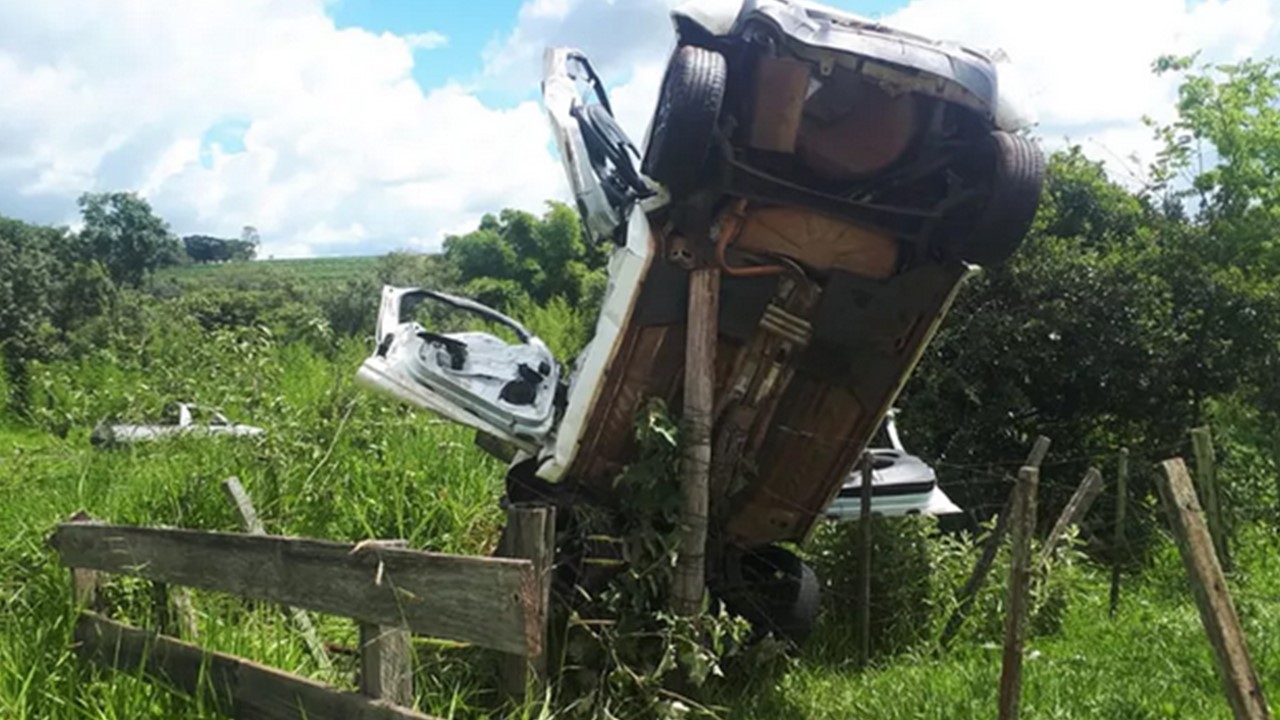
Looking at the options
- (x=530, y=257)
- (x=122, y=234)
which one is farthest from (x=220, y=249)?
(x=530, y=257)

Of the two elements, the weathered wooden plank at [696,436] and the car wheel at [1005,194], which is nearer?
the car wheel at [1005,194]

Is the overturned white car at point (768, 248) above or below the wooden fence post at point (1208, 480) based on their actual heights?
above

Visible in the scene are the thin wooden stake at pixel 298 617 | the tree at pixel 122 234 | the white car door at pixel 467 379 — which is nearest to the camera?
the thin wooden stake at pixel 298 617

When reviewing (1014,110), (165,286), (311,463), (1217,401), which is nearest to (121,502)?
(311,463)

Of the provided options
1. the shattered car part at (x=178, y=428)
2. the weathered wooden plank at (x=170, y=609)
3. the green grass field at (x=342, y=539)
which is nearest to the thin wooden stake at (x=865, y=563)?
the green grass field at (x=342, y=539)

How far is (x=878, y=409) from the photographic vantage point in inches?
204

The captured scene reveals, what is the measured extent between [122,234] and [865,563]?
48.7 m

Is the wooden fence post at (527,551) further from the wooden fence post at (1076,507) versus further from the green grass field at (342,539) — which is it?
the wooden fence post at (1076,507)

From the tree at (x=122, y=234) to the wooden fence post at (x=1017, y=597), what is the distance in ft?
158

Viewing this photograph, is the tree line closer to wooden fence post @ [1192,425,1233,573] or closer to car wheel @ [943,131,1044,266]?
wooden fence post @ [1192,425,1233,573]

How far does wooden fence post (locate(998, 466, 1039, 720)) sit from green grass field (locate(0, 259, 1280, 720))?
0.63 metres

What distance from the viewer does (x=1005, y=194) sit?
168 inches

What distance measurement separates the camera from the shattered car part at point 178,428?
265 inches

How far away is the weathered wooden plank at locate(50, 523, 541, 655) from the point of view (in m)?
3.14
